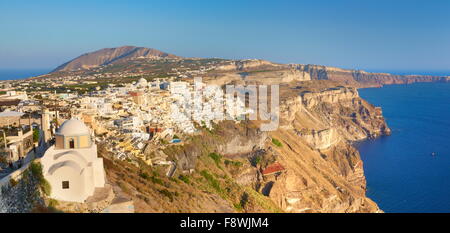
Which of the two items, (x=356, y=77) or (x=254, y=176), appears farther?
(x=356, y=77)

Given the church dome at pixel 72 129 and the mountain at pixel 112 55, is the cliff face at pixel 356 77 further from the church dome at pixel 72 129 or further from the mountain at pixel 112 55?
the church dome at pixel 72 129

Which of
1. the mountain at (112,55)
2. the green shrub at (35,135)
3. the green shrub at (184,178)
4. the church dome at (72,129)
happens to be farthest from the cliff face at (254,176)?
the mountain at (112,55)

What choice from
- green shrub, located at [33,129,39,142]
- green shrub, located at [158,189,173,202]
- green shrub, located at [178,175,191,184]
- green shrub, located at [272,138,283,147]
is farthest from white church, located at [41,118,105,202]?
green shrub, located at [272,138,283,147]

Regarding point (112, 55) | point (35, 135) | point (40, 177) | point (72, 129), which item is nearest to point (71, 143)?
point (72, 129)

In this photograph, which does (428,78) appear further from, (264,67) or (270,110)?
(270,110)

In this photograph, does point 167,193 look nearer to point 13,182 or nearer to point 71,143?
point 71,143
